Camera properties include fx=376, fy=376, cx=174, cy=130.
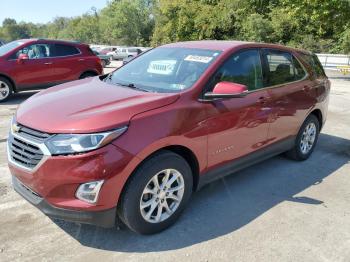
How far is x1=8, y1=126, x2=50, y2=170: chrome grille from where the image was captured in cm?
299

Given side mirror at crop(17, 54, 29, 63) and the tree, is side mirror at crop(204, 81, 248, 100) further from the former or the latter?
the tree

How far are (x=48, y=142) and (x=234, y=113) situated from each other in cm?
193

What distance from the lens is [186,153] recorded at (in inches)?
142

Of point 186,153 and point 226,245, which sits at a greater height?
point 186,153

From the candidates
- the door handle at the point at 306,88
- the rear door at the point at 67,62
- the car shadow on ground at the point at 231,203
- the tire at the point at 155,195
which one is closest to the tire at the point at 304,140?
the car shadow on ground at the point at 231,203

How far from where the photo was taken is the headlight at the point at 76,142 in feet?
9.48

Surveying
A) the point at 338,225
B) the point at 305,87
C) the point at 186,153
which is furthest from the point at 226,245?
the point at 305,87

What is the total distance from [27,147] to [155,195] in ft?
3.84

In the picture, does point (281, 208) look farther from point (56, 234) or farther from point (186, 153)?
point (56, 234)

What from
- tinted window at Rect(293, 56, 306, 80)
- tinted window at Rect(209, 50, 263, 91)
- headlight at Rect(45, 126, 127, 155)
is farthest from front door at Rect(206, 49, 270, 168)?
headlight at Rect(45, 126, 127, 155)

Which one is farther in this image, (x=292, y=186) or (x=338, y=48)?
(x=338, y=48)

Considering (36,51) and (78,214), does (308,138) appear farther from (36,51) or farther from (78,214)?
(36,51)

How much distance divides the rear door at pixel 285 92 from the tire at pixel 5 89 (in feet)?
23.5

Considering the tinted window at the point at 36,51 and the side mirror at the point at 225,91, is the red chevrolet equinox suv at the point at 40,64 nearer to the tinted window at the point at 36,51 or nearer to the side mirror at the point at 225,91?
the tinted window at the point at 36,51
